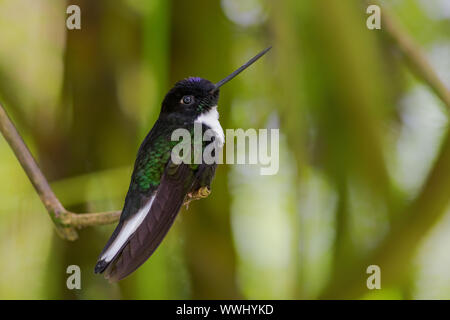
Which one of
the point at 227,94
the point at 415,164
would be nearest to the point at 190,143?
the point at 227,94

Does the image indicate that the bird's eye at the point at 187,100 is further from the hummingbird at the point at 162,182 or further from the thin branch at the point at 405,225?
the thin branch at the point at 405,225

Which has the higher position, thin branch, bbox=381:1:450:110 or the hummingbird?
thin branch, bbox=381:1:450:110

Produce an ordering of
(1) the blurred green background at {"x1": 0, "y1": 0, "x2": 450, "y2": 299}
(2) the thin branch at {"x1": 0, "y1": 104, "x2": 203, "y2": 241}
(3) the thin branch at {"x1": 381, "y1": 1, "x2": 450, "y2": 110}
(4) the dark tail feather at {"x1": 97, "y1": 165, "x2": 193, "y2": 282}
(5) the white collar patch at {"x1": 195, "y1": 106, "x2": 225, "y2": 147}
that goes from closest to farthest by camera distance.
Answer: (4) the dark tail feather at {"x1": 97, "y1": 165, "x2": 193, "y2": 282} < (2) the thin branch at {"x1": 0, "y1": 104, "x2": 203, "y2": 241} < (5) the white collar patch at {"x1": 195, "y1": 106, "x2": 225, "y2": 147} < (3) the thin branch at {"x1": 381, "y1": 1, "x2": 450, "y2": 110} < (1) the blurred green background at {"x1": 0, "y1": 0, "x2": 450, "y2": 299}

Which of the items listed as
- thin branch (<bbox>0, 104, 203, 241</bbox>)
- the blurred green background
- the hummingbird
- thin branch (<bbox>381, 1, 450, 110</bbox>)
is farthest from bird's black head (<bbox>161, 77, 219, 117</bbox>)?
thin branch (<bbox>381, 1, 450, 110</bbox>)

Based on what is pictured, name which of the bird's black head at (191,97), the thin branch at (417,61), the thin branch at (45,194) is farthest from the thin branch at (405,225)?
the thin branch at (45,194)

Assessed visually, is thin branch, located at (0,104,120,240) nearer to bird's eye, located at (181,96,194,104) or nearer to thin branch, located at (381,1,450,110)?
bird's eye, located at (181,96,194,104)

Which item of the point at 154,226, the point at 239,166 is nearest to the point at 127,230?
the point at 154,226

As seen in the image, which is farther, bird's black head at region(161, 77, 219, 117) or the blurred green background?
the blurred green background

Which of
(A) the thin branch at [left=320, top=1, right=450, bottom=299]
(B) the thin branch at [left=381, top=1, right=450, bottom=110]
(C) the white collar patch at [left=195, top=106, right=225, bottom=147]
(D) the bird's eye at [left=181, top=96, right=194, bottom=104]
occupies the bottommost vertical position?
(A) the thin branch at [left=320, top=1, right=450, bottom=299]
